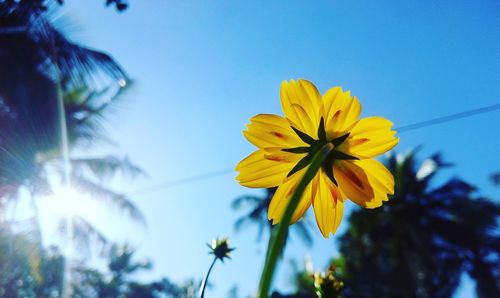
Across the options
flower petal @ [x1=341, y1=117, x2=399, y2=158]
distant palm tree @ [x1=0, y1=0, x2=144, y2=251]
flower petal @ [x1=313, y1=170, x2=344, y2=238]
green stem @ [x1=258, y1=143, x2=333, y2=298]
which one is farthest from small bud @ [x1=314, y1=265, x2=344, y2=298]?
distant palm tree @ [x1=0, y1=0, x2=144, y2=251]

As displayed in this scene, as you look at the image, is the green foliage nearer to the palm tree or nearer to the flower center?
the palm tree

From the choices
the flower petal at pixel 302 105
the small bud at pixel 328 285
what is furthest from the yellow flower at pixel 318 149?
the small bud at pixel 328 285

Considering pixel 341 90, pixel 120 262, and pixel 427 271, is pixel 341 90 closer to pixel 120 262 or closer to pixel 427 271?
pixel 427 271

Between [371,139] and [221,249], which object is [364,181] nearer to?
[371,139]

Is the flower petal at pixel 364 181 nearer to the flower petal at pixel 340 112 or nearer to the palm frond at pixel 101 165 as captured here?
the flower petal at pixel 340 112

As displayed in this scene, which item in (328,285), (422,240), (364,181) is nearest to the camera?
(364,181)

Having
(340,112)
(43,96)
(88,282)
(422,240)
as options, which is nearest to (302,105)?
(340,112)

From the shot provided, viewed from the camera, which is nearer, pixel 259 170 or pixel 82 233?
pixel 259 170
